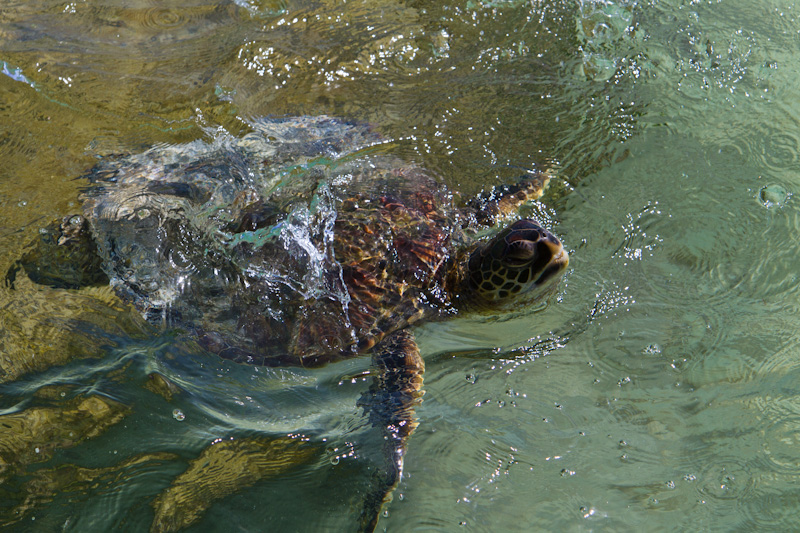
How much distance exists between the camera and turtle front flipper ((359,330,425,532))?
2.25 metres

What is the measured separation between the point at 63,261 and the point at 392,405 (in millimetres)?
1896

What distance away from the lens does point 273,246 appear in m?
2.87

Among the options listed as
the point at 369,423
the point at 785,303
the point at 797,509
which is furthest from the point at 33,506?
the point at 785,303

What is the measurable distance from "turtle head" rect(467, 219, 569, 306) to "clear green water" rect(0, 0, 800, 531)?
157mm

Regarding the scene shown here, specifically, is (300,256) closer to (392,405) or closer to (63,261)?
(392,405)

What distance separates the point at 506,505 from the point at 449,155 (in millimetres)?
2058

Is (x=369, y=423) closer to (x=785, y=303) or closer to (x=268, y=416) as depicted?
(x=268, y=416)

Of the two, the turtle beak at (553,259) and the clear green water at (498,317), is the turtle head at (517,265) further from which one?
the clear green water at (498,317)

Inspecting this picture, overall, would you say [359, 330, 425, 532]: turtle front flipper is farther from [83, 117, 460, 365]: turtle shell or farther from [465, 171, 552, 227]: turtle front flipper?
[465, 171, 552, 227]: turtle front flipper

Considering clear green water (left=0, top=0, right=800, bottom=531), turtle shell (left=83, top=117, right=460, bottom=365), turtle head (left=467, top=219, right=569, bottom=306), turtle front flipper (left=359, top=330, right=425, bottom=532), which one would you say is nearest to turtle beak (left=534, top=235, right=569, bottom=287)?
turtle head (left=467, top=219, right=569, bottom=306)

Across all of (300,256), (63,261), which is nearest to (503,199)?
(300,256)

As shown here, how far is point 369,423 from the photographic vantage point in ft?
8.11

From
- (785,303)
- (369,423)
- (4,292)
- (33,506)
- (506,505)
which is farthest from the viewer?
(785,303)

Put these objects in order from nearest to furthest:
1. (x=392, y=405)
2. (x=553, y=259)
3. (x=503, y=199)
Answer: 1. (x=392, y=405)
2. (x=553, y=259)
3. (x=503, y=199)
